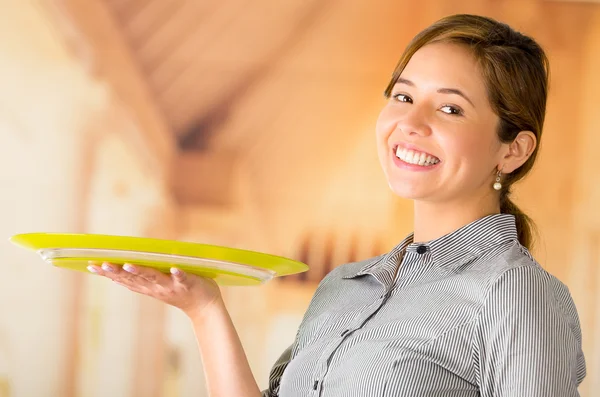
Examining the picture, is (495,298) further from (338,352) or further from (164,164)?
(164,164)

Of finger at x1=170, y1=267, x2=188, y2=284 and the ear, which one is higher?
the ear

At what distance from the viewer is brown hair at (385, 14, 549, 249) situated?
4.80ft

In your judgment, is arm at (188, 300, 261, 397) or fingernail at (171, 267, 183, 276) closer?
fingernail at (171, 267, 183, 276)

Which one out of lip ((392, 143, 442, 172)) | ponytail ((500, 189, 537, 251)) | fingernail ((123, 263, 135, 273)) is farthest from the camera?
ponytail ((500, 189, 537, 251))

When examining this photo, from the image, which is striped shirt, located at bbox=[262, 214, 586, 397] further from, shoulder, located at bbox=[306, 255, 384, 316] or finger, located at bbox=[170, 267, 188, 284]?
finger, located at bbox=[170, 267, 188, 284]

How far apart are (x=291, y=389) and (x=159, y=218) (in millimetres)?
2429

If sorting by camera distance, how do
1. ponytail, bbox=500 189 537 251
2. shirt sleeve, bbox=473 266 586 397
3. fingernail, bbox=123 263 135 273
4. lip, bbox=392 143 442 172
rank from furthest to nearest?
ponytail, bbox=500 189 537 251 → lip, bbox=392 143 442 172 → fingernail, bbox=123 263 135 273 → shirt sleeve, bbox=473 266 586 397

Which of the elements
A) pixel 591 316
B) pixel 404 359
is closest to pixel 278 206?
pixel 591 316

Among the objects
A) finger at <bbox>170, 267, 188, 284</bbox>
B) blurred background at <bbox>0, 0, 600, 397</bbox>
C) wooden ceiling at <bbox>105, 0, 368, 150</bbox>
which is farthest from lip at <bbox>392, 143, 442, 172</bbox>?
wooden ceiling at <bbox>105, 0, 368, 150</bbox>

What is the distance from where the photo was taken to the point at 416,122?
145 cm

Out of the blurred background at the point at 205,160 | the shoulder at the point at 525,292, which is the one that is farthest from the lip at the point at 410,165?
the blurred background at the point at 205,160

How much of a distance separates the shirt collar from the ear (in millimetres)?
97

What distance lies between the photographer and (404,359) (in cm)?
128

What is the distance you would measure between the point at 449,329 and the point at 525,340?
136 millimetres
